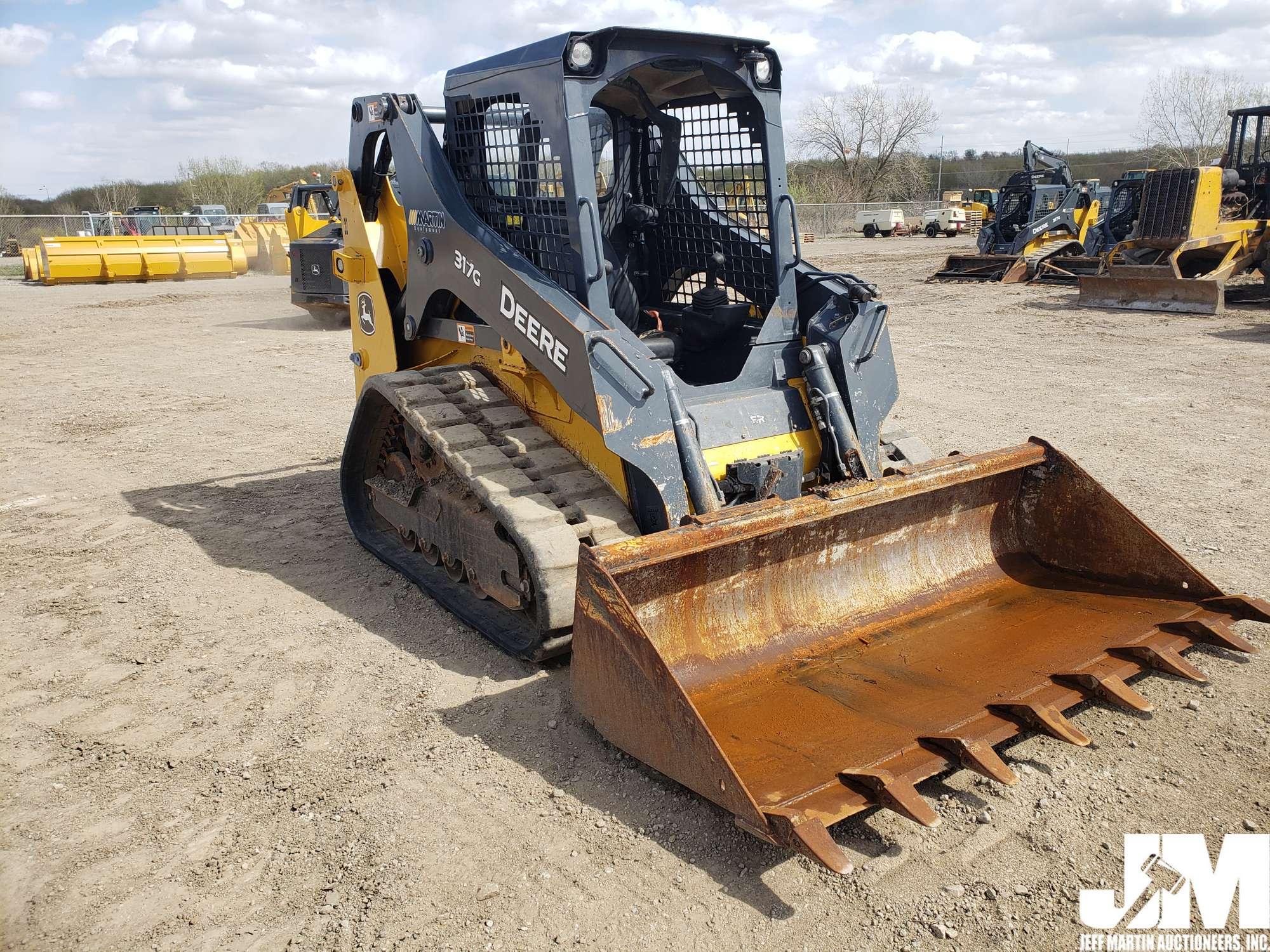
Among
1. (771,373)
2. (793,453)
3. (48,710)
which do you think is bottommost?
(48,710)

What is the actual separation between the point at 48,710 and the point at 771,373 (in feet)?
10.5

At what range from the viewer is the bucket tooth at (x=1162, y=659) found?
344 centimetres

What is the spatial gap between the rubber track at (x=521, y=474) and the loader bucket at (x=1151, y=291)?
12388 millimetres

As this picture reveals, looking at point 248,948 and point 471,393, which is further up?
point 471,393

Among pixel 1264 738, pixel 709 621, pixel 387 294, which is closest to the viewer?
pixel 1264 738

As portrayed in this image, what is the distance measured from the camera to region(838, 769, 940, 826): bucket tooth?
2.63 m

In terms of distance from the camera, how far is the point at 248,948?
8.30 feet

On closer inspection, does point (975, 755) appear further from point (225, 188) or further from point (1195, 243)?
point (225, 188)

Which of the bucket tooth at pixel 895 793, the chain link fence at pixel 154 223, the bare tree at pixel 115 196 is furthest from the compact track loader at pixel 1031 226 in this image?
the bare tree at pixel 115 196

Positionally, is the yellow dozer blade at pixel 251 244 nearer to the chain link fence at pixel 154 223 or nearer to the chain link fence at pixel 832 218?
the chain link fence at pixel 154 223

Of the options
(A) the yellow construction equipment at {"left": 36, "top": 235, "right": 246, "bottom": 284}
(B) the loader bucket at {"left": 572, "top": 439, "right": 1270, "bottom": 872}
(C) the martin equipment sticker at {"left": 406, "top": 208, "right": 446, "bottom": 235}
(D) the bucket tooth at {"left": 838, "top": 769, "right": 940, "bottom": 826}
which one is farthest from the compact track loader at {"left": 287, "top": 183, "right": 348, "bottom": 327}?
(D) the bucket tooth at {"left": 838, "top": 769, "right": 940, "bottom": 826}

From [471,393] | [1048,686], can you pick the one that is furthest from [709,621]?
[471,393]

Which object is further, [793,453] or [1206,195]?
[1206,195]

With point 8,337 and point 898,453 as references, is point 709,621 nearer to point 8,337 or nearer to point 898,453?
point 898,453
